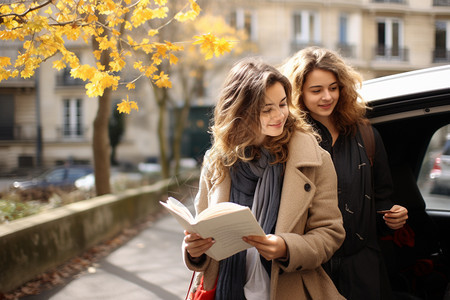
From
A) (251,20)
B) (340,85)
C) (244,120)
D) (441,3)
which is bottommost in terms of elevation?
(244,120)

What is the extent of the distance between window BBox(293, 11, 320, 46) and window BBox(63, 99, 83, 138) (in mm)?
16237

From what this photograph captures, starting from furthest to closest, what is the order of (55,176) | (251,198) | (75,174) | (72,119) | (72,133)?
(72,119)
(72,133)
(75,174)
(55,176)
(251,198)

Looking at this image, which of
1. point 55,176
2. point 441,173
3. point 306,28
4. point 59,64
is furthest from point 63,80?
point 441,173

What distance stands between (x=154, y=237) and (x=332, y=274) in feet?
25.1

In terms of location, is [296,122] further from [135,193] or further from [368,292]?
[135,193]

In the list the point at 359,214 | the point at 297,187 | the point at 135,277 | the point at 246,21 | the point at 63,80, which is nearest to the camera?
the point at 297,187

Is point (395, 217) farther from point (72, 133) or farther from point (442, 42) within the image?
point (72, 133)

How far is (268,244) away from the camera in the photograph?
223 cm

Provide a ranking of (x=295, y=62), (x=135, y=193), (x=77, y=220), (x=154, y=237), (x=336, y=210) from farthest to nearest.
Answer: (x=135, y=193)
(x=154, y=237)
(x=77, y=220)
(x=295, y=62)
(x=336, y=210)

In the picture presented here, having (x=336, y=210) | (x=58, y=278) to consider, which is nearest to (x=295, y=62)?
(x=336, y=210)

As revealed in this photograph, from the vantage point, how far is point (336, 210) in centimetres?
243

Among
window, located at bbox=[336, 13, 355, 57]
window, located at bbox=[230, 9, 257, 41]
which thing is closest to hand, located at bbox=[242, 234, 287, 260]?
window, located at bbox=[230, 9, 257, 41]

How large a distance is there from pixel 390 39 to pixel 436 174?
28.4m

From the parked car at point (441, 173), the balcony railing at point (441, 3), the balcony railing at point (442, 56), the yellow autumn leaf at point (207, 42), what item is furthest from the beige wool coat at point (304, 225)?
the balcony railing at point (441, 3)
